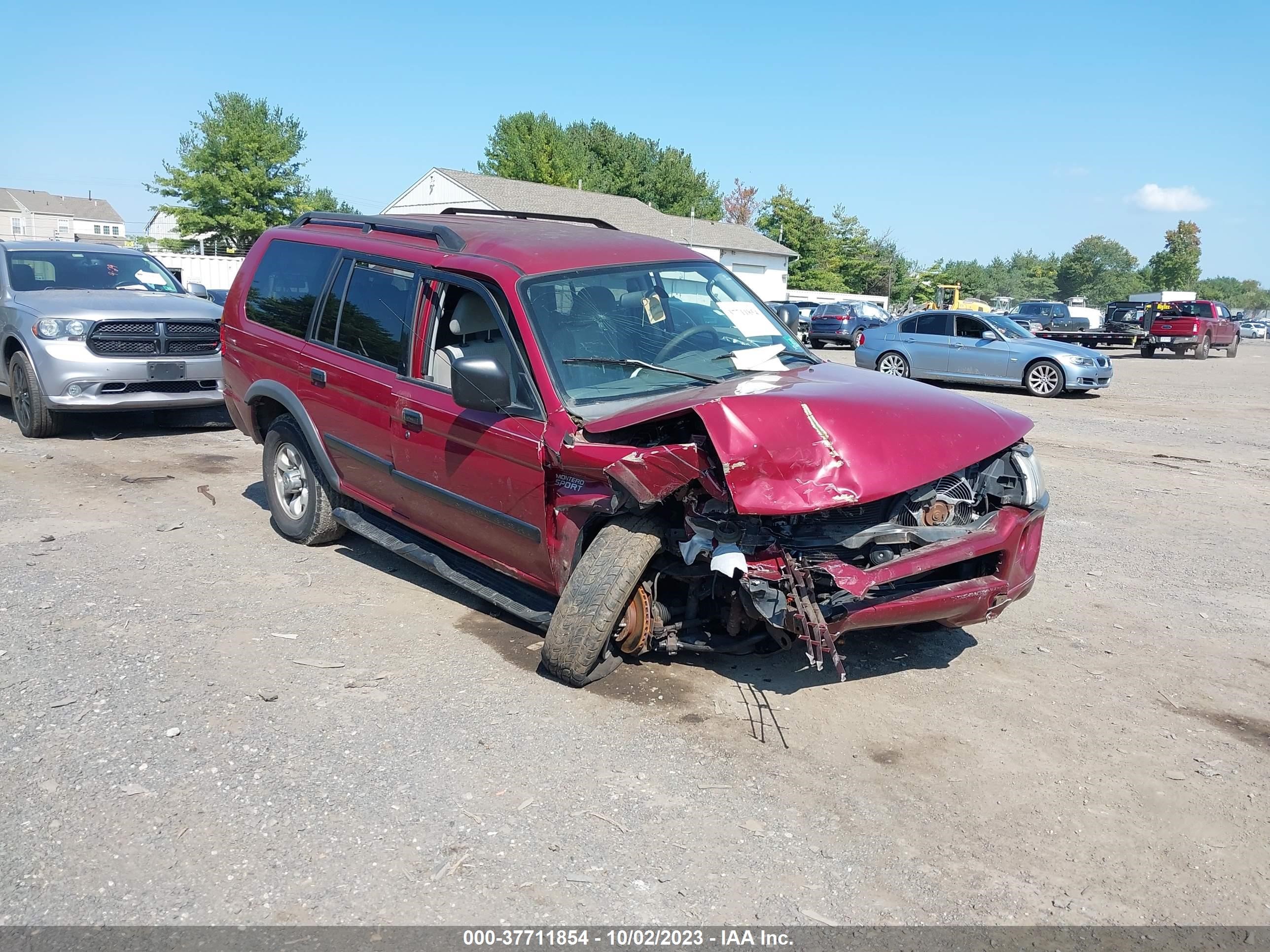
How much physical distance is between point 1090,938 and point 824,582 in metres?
1.52

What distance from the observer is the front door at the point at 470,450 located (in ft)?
15.2

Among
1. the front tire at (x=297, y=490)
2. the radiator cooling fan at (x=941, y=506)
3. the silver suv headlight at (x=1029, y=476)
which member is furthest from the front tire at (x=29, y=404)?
the silver suv headlight at (x=1029, y=476)

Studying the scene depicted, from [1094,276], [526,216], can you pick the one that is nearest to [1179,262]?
[1094,276]

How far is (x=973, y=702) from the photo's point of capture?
4.50 m

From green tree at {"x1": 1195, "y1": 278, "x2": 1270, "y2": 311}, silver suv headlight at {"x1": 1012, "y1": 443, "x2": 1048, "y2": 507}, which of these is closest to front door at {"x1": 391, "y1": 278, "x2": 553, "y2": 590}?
silver suv headlight at {"x1": 1012, "y1": 443, "x2": 1048, "y2": 507}

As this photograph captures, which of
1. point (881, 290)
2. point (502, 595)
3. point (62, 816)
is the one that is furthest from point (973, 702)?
point (881, 290)

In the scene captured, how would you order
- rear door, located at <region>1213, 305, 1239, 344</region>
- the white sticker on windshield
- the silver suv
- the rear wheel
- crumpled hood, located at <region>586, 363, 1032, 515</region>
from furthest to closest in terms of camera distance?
rear door, located at <region>1213, 305, 1239, 344</region> < the rear wheel < the silver suv < the white sticker on windshield < crumpled hood, located at <region>586, 363, 1032, 515</region>

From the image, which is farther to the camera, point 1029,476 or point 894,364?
point 894,364

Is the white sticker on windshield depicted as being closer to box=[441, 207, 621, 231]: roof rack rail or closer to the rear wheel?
box=[441, 207, 621, 231]: roof rack rail

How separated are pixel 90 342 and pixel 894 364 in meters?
14.8

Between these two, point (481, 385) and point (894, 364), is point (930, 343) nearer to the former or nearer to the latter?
point (894, 364)

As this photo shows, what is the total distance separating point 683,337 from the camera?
5.24m

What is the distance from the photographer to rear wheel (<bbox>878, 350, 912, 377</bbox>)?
19719mm

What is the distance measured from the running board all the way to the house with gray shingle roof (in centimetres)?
10704
